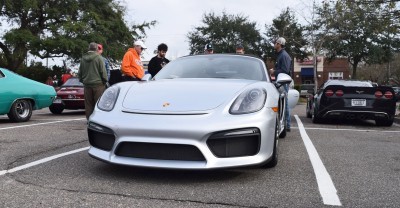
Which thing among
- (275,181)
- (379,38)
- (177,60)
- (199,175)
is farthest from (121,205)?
(379,38)

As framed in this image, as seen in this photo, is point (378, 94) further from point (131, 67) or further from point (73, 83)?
point (73, 83)

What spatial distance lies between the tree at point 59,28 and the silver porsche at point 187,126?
26.1 meters

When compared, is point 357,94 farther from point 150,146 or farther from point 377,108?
point 150,146

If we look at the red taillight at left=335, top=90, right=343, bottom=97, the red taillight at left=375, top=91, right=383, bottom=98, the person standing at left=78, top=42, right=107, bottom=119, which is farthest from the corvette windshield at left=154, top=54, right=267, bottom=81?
the red taillight at left=375, top=91, right=383, bottom=98

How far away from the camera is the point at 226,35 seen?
50250 millimetres

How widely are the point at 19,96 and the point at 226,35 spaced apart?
1668 inches

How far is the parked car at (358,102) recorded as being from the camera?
9.72m

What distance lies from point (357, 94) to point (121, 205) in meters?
7.97

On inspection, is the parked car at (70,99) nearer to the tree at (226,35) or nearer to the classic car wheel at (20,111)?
the classic car wheel at (20,111)

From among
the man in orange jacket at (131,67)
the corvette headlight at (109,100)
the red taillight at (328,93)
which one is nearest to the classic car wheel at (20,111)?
the man in orange jacket at (131,67)

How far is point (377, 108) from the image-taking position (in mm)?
9695

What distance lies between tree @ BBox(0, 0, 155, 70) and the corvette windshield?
2486 cm

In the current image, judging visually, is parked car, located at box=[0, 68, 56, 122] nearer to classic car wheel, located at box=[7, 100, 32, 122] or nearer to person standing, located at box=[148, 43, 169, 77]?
classic car wheel, located at box=[7, 100, 32, 122]

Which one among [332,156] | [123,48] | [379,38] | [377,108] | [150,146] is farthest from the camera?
[379,38]
